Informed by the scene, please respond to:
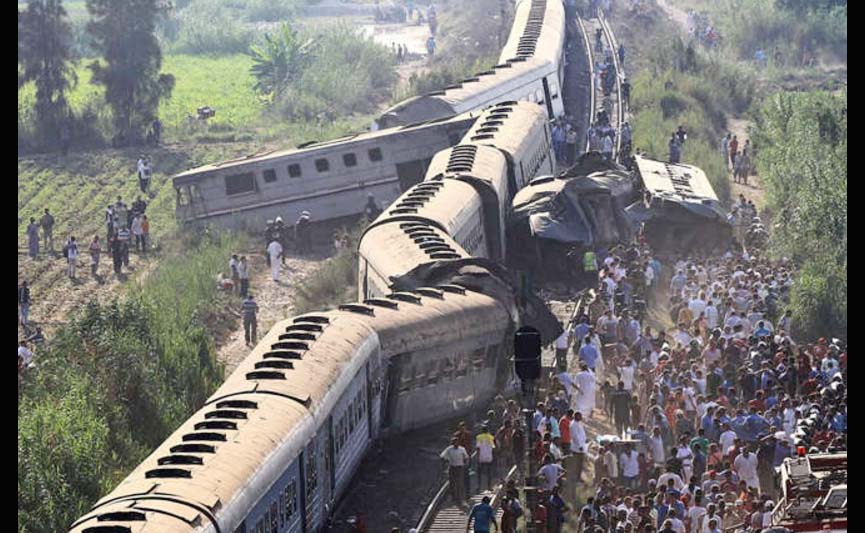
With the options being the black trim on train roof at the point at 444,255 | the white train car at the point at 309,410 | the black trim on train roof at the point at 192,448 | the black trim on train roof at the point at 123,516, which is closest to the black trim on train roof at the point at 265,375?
the white train car at the point at 309,410

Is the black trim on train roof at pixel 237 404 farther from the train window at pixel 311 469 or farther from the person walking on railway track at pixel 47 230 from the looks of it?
the person walking on railway track at pixel 47 230

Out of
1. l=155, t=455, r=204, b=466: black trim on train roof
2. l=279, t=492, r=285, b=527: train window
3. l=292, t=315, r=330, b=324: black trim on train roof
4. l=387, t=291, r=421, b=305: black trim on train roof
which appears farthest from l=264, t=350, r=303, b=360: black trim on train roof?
l=155, t=455, r=204, b=466: black trim on train roof

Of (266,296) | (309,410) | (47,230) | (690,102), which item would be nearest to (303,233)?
(266,296)

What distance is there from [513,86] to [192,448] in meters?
33.3

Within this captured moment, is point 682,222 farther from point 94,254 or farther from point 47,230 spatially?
point 47,230

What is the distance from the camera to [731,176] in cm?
5512

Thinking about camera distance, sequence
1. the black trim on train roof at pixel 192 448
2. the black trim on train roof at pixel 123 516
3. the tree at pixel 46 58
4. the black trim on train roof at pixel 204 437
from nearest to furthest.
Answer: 1. the black trim on train roof at pixel 123 516
2. the black trim on train roof at pixel 192 448
3. the black trim on train roof at pixel 204 437
4. the tree at pixel 46 58

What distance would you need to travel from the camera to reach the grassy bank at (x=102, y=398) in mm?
24844

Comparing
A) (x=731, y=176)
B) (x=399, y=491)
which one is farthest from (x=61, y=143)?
(x=399, y=491)

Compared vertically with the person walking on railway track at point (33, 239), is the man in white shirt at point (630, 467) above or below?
above

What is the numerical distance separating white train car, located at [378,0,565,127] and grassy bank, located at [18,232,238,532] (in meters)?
14.2

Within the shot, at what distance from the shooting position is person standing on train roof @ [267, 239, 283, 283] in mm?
42719

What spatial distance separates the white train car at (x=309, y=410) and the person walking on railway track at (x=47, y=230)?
22433 millimetres
